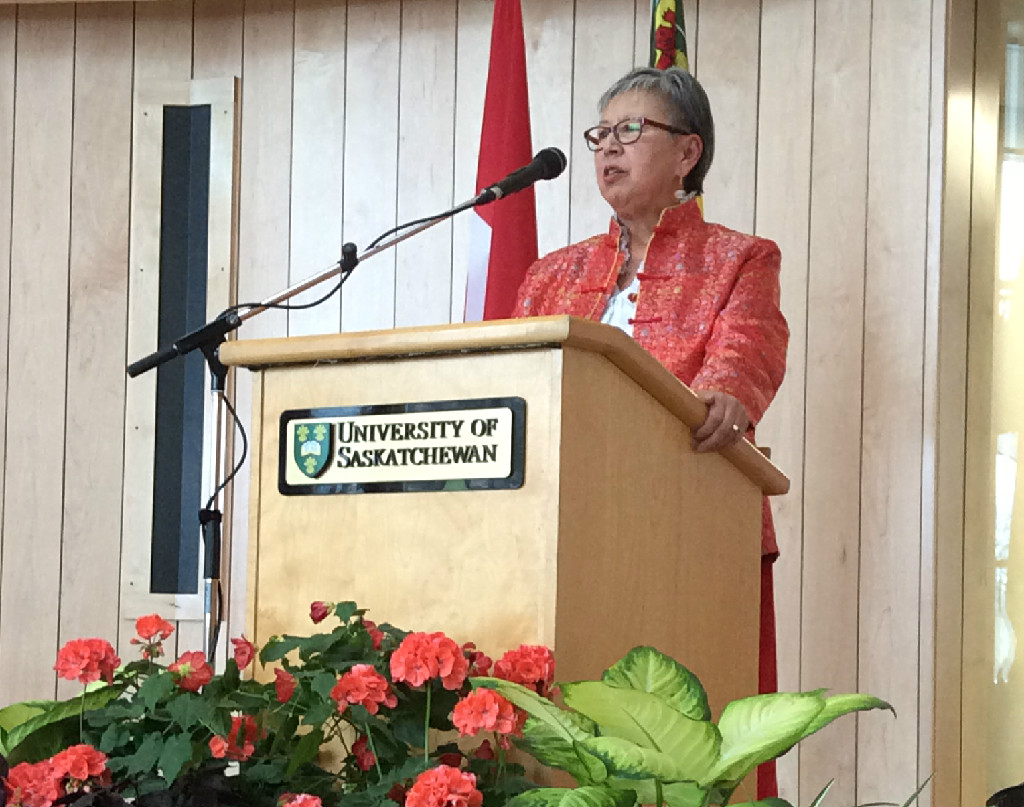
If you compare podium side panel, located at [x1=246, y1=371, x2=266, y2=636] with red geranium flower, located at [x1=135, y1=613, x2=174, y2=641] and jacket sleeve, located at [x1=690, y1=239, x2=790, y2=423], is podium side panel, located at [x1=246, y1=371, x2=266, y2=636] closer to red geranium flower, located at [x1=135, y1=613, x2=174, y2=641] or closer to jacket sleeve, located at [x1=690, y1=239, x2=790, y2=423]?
red geranium flower, located at [x1=135, y1=613, x2=174, y2=641]

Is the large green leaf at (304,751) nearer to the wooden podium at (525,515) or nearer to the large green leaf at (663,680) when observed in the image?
the wooden podium at (525,515)

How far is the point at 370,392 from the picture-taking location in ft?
5.09

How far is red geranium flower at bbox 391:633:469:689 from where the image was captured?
1.23 meters

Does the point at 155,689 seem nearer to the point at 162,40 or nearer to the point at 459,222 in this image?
the point at 459,222

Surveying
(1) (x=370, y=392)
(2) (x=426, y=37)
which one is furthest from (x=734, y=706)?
(2) (x=426, y=37)

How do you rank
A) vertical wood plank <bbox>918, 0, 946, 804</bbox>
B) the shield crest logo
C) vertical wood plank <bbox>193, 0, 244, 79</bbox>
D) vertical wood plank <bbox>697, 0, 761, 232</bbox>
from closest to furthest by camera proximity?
1. the shield crest logo
2. vertical wood plank <bbox>918, 0, 946, 804</bbox>
3. vertical wood plank <bbox>697, 0, 761, 232</bbox>
4. vertical wood plank <bbox>193, 0, 244, 79</bbox>

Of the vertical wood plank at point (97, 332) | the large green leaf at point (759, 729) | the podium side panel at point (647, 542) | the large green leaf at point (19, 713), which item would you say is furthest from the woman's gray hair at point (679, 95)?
the vertical wood plank at point (97, 332)

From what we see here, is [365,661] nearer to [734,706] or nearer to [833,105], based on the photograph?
[734,706]

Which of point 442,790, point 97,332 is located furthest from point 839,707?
point 97,332

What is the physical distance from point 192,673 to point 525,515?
354mm

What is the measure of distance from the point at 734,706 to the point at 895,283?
2.60 meters

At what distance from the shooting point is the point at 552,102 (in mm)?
3670

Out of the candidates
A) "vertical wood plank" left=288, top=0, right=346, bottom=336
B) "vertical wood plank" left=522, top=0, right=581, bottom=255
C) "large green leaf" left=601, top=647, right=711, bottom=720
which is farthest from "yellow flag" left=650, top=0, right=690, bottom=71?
"large green leaf" left=601, top=647, right=711, bottom=720

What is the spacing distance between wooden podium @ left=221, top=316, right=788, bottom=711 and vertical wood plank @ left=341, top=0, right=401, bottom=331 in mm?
2103
